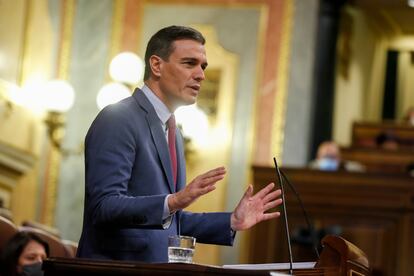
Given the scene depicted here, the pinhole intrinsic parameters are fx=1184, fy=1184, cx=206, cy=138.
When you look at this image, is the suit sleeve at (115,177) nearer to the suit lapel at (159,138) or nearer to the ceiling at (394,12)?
the suit lapel at (159,138)

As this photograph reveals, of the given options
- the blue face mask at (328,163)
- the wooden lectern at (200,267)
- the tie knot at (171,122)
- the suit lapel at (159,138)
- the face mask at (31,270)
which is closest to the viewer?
the wooden lectern at (200,267)

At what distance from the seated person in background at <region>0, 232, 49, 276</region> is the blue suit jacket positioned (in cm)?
174

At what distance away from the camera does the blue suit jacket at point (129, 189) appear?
3.29 metres

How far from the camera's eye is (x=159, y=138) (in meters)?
3.58

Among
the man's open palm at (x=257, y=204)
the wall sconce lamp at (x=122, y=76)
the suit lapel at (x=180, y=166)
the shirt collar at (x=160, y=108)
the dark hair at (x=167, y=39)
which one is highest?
the wall sconce lamp at (x=122, y=76)

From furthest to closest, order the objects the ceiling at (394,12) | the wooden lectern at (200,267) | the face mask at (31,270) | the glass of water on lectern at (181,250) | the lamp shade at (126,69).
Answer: the ceiling at (394,12) < the lamp shade at (126,69) < the face mask at (31,270) < the glass of water on lectern at (181,250) < the wooden lectern at (200,267)

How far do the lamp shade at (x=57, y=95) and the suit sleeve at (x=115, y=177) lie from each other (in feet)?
22.8

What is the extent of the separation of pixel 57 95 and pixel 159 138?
6975 millimetres

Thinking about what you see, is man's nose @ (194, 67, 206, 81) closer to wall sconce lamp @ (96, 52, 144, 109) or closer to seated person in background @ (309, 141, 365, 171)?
wall sconce lamp @ (96, 52, 144, 109)

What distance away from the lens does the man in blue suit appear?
3.27 metres

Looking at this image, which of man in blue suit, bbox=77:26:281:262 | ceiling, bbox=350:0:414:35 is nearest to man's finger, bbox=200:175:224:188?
man in blue suit, bbox=77:26:281:262

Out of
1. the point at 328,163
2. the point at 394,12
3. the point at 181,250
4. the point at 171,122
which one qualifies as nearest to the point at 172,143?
the point at 171,122

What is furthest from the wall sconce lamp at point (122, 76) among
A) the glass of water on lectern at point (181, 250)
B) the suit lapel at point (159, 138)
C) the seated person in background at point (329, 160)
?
the glass of water on lectern at point (181, 250)

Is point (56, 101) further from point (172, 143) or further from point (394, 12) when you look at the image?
point (394, 12)
